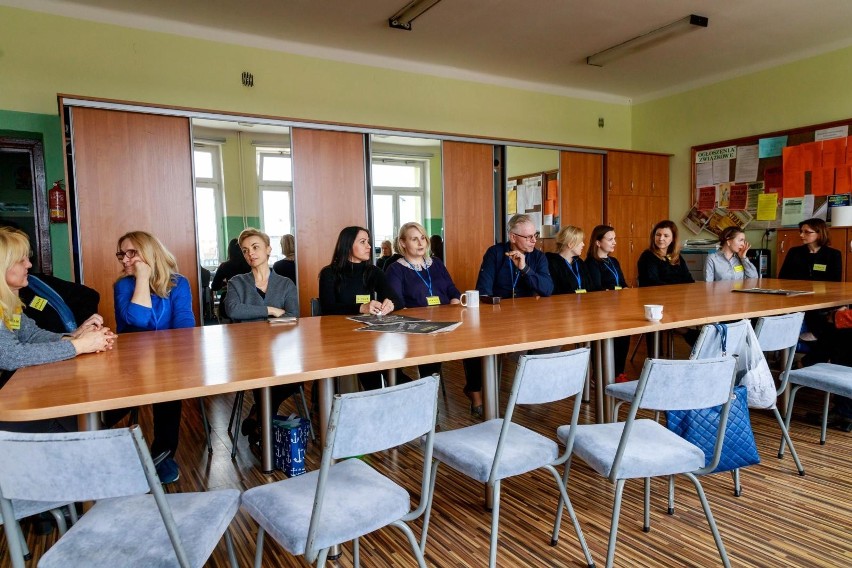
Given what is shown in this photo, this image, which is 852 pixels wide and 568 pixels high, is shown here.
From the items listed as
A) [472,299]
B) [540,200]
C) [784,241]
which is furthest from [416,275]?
[784,241]

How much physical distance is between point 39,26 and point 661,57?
5.82 m

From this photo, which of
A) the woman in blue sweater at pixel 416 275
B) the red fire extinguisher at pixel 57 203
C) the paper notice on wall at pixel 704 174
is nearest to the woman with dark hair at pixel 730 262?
the paper notice on wall at pixel 704 174

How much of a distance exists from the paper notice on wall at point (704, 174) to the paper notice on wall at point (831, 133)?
3.89 feet

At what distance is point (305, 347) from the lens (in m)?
2.21

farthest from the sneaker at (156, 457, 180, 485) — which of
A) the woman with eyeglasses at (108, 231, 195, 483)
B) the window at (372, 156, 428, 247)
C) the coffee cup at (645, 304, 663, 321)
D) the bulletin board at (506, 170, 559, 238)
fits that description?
the bulletin board at (506, 170, 559, 238)

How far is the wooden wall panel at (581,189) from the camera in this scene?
6535 mm

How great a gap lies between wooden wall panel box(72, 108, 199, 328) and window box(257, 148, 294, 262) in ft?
1.88

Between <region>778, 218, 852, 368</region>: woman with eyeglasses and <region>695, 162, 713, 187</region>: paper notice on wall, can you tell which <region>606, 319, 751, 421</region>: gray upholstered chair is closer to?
<region>778, 218, 852, 368</region>: woman with eyeglasses

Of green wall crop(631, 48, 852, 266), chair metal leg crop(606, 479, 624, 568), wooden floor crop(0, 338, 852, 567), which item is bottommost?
wooden floor crop(0, 338, 852, 567)

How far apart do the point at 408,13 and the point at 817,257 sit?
415cm

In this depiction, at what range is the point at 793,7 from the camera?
4840 millimetres

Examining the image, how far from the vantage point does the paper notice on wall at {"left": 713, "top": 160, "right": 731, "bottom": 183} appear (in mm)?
6734

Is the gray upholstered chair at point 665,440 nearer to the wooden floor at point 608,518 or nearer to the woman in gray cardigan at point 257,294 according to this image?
the wooden floor at point 608,518

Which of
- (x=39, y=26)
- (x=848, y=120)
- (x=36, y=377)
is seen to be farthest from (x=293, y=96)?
(x=848, y=120)
